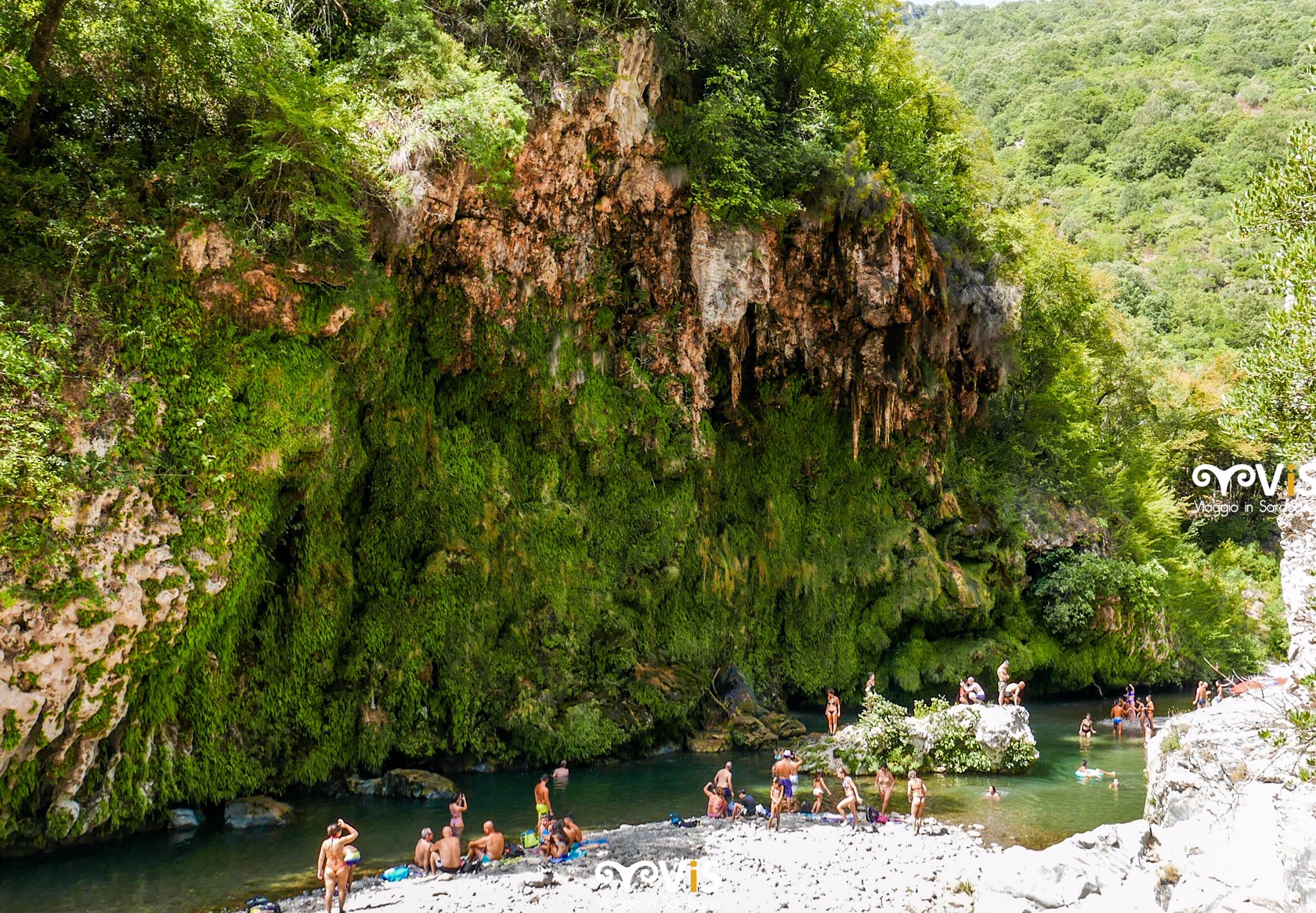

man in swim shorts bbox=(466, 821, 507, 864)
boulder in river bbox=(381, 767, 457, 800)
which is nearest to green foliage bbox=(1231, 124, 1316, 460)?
man in swim shorts bbox=(466, 821, 507, 864)

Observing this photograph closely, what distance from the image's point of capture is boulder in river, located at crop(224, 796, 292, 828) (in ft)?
44.6

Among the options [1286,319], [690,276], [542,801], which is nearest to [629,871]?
[542,801]

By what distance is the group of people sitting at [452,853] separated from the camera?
11805 mm

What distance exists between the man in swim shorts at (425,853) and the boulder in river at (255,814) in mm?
3474

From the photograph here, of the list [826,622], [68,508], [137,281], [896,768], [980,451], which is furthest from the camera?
[980,451]

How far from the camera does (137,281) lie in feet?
39.8

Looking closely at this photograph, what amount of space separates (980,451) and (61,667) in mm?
28709

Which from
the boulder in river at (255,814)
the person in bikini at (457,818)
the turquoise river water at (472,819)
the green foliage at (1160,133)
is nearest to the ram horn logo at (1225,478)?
the green foliage at (1160,133)

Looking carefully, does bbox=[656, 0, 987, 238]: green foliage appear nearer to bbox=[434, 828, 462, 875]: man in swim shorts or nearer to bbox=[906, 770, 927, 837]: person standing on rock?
bbox=[906, 770, 927, 837]: person standing on rock

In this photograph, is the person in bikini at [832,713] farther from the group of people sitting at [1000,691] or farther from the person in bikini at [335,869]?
the person in bikini at [335,869]

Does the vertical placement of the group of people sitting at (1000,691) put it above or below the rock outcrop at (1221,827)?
below

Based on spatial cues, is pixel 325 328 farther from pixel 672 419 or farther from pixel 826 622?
pixel 826 622

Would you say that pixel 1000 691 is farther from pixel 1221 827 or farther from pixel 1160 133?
pixel 1160 133

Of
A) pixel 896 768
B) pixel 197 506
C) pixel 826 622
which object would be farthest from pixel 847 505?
pixel 197 506
